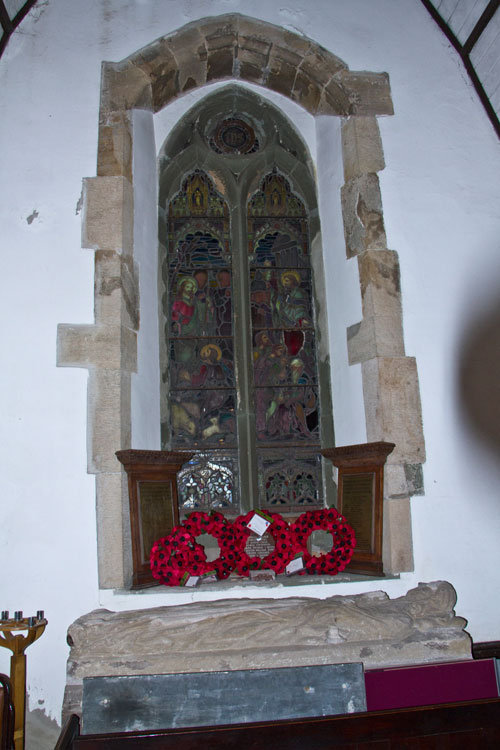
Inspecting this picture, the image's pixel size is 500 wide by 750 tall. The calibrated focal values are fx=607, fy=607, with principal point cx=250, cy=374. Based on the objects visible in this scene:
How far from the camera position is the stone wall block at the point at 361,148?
3801 mm

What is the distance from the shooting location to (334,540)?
333cm

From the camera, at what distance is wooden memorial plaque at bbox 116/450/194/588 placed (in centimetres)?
310

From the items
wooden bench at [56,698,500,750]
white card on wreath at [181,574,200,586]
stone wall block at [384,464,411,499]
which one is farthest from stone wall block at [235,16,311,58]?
wooden bench at [56,698,500,750]

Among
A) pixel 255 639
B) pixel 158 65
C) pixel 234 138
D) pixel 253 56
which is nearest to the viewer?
pixel 255 639

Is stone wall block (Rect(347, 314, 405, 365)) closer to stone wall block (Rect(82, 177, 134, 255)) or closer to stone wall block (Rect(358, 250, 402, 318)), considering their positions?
stone wall block (Rect(358, 250, 402, 318))

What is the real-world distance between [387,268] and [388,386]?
721 mm

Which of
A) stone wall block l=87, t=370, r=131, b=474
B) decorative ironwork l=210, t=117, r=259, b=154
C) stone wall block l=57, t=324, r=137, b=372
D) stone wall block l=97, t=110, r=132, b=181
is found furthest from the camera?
decorative ironwork l=210, t=117, r=259, b=154

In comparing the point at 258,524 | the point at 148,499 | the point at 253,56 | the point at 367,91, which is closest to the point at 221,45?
the point at 253,56

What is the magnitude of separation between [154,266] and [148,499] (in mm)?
1538

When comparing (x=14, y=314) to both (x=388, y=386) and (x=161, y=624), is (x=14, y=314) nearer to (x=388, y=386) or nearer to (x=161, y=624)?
(x=161, y=624)

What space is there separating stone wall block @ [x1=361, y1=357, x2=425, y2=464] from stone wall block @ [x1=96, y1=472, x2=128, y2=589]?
142 cm

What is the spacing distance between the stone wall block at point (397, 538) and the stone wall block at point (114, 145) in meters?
2.47

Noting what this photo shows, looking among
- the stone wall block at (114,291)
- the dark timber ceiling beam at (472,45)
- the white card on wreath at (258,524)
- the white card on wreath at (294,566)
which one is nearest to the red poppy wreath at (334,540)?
the white card on wreath at (294,566)

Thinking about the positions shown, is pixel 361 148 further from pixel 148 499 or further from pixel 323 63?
pixel 148 499
